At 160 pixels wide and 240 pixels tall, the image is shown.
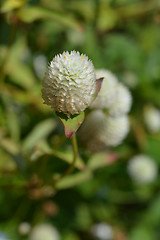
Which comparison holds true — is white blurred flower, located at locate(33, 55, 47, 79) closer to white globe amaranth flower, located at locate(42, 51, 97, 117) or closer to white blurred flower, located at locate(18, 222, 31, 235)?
white blurred flower, located at locate(18, 222, 31, 235)

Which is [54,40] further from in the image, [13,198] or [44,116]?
[13,198]

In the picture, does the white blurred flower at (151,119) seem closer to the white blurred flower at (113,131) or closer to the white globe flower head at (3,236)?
the white blurred flower at (113,131)

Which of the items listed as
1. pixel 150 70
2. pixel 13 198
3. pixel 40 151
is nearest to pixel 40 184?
pixel 40 151

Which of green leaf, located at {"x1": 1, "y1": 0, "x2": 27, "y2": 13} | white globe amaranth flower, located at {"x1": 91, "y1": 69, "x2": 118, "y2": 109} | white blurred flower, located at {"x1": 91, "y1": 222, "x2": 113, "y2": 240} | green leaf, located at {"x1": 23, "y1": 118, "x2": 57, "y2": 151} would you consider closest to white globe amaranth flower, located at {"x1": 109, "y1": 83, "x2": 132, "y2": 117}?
white globe amaranth flower, located at {"x1": 91, "y1": 69, "x2": 118, "y2": 109}

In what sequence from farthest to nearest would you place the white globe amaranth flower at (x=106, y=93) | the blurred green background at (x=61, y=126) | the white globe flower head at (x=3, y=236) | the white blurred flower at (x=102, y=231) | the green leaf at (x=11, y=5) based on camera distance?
1. the white blurred flower at (x=102, y=231)
2. the white globe flower head at (x=3, y=236)
3. the blurred green background at (x=61, y=126)
4. the green leaf at (x=11, y=5)
5. the white globe amaranth flower at (x=106, y=93)

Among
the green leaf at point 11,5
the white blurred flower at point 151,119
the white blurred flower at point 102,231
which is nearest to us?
the green leaf at point 11,5

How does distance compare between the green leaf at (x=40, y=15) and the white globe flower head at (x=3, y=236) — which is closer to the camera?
the green leaf at (x=40, y=15)

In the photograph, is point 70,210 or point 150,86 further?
point 150,86

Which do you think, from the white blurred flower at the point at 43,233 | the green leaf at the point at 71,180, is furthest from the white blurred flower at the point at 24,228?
the green leaf at the point at 71,180
